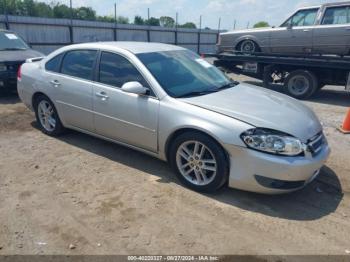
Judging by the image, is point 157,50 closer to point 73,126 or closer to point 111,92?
point 111,92

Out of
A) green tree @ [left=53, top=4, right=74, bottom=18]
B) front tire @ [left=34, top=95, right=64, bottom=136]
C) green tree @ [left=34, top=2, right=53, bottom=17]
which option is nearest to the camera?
front tire @ [left=34, top=95, right=64, bottom=136]

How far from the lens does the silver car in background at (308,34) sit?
9711 mm

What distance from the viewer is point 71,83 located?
16.6 ft

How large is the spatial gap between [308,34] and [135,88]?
783 centimetres

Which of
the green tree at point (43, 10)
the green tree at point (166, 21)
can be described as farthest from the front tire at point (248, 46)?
the green tree at point (43, 10)

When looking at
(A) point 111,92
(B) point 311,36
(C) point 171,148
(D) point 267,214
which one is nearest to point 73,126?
(A) point 111,92

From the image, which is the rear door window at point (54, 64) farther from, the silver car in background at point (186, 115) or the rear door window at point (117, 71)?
the rear door window at point (117, 71)

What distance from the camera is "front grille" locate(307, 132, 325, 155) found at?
12.1ft

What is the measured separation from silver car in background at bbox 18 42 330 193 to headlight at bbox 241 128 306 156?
0.01 meters

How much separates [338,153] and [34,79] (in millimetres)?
4975

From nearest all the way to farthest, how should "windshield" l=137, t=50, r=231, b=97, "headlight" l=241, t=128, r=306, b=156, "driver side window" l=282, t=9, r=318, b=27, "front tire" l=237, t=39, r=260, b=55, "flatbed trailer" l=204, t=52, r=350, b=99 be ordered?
1. "headlight" l=241, t=128, r=306, b=156
2. "windshield" l=137, t=50, r=231, b=97
3. "flatbed trailer" l=204, t=52, r=350, b=99
4. "driver side window" l=282, t=9, r=318, b=27
5. "front tire" l=237, t=39, r=260, b=55

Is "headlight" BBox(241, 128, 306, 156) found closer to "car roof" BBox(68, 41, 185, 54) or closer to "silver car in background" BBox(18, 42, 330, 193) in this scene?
"silver car in background" BBox(18, 42, 330, 193)

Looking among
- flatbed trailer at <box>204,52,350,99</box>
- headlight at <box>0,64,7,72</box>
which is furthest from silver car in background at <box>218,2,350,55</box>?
headlight at <box>0,64,7,72</box>

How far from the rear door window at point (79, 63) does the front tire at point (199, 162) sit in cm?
177
